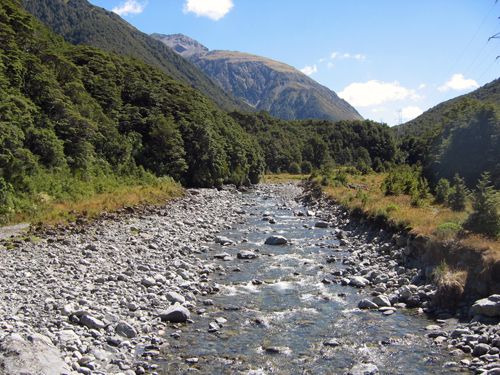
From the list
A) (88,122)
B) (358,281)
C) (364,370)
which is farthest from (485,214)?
(88,122)

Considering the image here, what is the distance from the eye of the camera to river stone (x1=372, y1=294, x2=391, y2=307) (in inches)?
524

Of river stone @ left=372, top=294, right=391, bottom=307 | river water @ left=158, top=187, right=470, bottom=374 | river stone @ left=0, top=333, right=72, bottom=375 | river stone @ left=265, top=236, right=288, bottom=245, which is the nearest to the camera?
river stone @ left=0, top=333, right=72, bottom=375

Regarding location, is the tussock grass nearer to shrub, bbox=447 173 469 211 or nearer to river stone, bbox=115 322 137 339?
shrub, bbox=447 173 469 211

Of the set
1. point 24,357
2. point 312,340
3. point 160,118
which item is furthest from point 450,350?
point 160,118

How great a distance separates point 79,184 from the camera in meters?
28.5

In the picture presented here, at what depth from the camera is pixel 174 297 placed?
13.0 m

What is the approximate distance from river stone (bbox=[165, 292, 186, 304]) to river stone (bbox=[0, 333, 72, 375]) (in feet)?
16.8

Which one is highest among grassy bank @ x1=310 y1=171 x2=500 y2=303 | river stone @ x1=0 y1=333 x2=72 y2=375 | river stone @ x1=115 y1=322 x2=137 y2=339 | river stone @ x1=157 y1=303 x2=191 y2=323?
grassy bank @ x1=310 y1=171 x2=500 y2=303

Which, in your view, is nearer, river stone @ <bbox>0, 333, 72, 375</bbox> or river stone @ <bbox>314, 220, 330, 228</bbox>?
river stone @ <bbox>0, 333, 72, 375</bbox>

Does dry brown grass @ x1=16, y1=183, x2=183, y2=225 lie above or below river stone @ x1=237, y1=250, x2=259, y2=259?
above

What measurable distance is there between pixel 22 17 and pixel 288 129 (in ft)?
498

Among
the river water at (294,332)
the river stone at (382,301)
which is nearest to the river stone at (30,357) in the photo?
the river water at (294,332)

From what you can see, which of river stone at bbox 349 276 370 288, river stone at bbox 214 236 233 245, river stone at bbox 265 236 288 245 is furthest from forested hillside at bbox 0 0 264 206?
river stone at bbox 349 276 370 288

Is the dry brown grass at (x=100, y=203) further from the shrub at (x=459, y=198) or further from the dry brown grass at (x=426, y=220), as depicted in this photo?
the shrub at (x=459, y=198)
